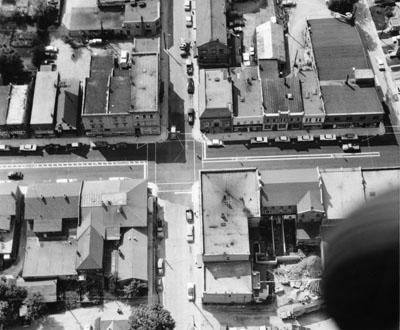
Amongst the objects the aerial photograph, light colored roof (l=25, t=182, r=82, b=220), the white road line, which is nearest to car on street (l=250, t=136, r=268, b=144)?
the aerial photograph

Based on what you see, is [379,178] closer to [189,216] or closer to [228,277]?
[228,277]

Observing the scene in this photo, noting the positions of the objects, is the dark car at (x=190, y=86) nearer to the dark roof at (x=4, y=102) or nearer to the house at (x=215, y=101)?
the house at (x=215, y=101)

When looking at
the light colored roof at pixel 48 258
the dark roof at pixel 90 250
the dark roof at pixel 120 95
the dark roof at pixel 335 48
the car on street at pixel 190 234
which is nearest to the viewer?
the dark roof at pixel 90 250

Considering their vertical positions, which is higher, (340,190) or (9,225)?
(340,190)

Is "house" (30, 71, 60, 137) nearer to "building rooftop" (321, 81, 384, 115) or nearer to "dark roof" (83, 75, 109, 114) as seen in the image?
"dark roof" (83, 75, 109, 114)

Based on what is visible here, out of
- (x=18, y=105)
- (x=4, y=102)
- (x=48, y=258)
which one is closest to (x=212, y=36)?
(x=18, y=105)

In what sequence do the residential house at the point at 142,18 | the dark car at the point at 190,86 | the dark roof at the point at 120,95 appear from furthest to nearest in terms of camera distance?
the residential house at the point at 142,18 < the dark car at the point at 190,86 < the dark roof at the point at 120,95

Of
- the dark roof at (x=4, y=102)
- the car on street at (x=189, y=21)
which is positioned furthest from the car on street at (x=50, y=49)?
the car on street at (x=189, y=21)
